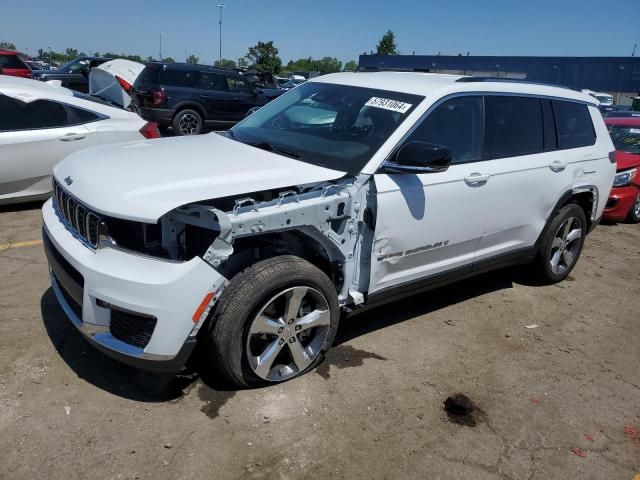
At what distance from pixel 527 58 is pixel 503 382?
51125mm

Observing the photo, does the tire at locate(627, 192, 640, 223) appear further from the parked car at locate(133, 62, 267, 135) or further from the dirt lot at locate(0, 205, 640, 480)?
the parked car at locate(133, 62, 267, 135)

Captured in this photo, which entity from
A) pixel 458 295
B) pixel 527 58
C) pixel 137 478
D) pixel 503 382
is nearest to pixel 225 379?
pixel 137 478

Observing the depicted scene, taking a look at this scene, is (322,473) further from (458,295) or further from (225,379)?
(458,295)

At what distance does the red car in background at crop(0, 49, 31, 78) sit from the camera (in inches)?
608

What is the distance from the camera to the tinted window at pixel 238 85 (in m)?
12.9

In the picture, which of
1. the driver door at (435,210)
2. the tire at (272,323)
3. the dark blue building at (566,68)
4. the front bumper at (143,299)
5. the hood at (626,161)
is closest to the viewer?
the front bumper at (143,299)

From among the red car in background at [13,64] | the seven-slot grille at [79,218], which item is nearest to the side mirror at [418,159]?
the seven-slot grille at [79,218]

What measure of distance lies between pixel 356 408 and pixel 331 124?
197 cm

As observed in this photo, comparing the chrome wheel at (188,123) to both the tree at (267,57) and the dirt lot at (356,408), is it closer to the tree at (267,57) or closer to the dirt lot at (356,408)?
the dirt lot at (356,408)

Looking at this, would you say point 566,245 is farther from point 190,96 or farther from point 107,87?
point 190,96

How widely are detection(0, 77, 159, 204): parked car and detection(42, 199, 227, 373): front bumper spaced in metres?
→ 3.57

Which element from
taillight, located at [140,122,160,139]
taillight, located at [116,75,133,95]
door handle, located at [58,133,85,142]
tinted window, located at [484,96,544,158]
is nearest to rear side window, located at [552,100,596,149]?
tinted window, located at [484,96,544,158]

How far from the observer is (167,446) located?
2.65 meters

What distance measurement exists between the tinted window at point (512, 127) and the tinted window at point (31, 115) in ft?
15.5
